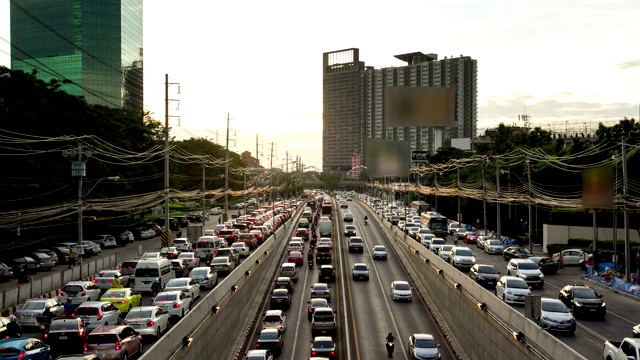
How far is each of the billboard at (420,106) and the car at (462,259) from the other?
112ft

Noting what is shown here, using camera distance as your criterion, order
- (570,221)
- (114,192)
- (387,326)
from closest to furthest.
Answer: (387,326)
(570,221)
(114,192)

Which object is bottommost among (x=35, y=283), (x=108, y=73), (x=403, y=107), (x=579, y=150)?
(x=35, y=283)

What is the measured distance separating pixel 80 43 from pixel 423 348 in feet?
430

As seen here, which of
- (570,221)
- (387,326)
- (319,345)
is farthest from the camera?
(570,221)

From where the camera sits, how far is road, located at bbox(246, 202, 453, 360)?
34969 millimetres

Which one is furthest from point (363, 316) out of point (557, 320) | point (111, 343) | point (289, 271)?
point (111, 343)

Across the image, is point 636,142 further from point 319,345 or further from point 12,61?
point 12,61

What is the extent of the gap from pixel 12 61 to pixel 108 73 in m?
25.0

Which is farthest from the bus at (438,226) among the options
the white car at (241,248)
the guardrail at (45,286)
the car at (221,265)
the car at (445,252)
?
the guardrail at (45,286)

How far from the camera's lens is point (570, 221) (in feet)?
218

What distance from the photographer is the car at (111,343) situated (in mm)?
21969

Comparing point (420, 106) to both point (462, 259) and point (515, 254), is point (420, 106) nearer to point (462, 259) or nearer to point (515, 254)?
point (515, 254)

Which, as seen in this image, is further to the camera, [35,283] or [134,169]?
[134,169]

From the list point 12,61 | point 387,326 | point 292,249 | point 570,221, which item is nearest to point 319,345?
point 387,326
